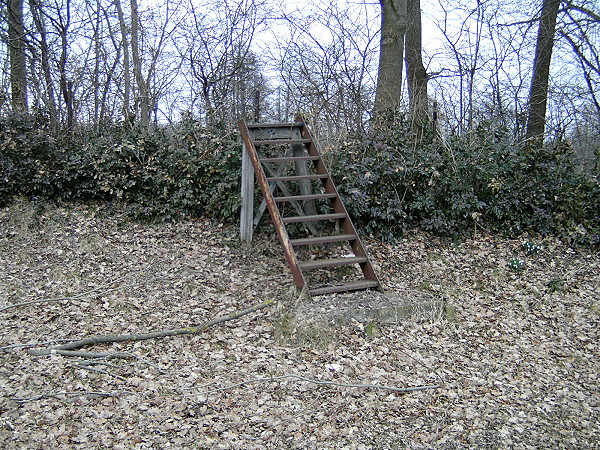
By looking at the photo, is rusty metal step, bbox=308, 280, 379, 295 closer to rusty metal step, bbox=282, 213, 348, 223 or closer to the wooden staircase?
the wooden staircase

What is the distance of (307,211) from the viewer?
7.72 metres

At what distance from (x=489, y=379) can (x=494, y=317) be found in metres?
1.51

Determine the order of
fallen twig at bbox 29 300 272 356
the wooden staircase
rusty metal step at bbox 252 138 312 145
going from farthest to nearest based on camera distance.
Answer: rusty metal step at bbox 252 138 312 145
the wooden staircase
fallen twig at bbox 29 300 272 356

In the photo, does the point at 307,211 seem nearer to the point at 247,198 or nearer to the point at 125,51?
the point at 247,198

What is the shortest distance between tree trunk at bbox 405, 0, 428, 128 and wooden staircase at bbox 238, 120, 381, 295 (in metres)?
2.66

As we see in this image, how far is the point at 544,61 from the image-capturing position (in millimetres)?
11359

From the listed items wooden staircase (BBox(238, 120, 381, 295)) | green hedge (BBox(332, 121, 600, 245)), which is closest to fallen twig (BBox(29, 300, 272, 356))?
wooden staircase (BBox(238, 120, 381, 295))

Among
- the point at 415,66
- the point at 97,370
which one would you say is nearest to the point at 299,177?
the point at 97,370

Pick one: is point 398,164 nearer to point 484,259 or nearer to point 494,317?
point 484,259

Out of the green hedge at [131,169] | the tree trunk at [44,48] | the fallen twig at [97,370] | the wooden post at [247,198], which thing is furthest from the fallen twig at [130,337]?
the tree trunk at [44,48]

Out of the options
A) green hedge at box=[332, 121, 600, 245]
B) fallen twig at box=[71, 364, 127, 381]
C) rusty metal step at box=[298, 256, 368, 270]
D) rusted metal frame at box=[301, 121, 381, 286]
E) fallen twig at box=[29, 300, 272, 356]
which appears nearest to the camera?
fallen twig at box=[71, 364, 127, 381]

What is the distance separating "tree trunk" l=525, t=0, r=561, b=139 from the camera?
11016mm

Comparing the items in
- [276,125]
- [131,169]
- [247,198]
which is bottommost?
[247,198]

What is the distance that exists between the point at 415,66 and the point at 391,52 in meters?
1.19
